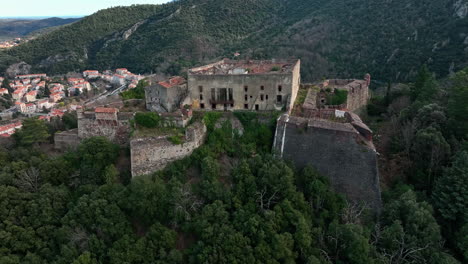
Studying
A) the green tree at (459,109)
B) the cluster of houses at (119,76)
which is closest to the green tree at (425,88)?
the green tree at (459,109)

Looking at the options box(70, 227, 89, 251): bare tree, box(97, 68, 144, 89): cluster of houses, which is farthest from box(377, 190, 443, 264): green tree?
box(97, 68, 144, 89): cluster of houses

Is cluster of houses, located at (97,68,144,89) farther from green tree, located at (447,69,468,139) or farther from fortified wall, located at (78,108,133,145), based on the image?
green tree, located at (447,69,468,139)

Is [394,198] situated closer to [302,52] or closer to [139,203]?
[139,203]

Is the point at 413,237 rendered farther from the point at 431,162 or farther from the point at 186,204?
the point at 186,204

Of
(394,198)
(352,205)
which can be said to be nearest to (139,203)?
(352,205)

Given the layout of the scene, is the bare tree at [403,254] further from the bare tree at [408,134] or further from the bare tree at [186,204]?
the bare tree at [186,204]

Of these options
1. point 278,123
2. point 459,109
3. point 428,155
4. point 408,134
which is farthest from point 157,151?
point 459,109
